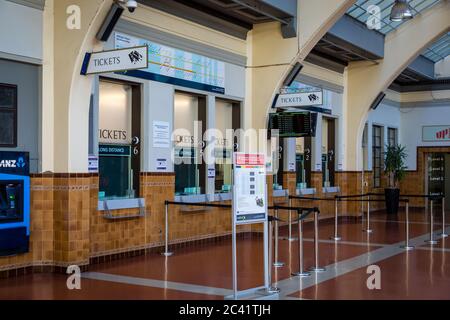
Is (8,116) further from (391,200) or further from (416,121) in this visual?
(416,121)

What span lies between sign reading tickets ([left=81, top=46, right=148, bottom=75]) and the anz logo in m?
1.52

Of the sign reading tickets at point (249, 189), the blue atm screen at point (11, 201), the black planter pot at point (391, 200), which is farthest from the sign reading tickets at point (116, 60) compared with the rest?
the black planter pot at point (391, 200)

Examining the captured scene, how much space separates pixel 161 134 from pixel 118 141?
876 mm

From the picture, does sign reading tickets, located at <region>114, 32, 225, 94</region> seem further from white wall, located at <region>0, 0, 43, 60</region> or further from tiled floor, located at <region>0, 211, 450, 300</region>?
tiled floor, located at <region>0, 211, 450, 300</region>

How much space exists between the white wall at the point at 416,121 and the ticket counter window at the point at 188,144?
1297 centimetres

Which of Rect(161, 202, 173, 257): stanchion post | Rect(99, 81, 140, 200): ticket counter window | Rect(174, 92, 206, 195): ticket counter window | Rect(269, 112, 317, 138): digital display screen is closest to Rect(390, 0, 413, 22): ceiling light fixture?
Rect(269, 112, 317, 138): digital display screen

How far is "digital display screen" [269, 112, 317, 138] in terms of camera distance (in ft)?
→ 41.6

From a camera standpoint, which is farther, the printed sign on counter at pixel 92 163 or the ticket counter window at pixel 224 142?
the ticket counter window at pixel 224 142

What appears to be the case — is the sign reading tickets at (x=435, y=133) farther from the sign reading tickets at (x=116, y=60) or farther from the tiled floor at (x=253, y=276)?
the sign reading tickets at (x=116, y=60)

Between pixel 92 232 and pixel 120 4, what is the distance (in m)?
3.49

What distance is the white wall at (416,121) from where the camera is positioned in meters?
22.1
